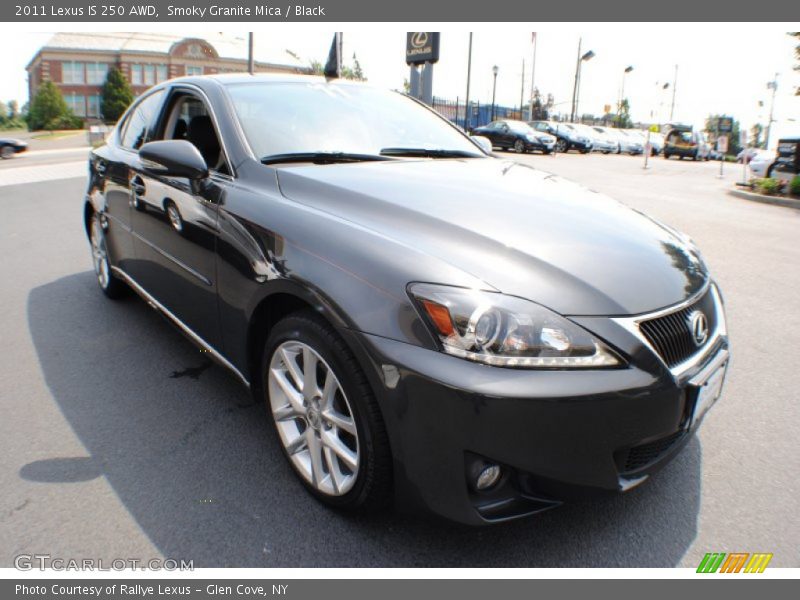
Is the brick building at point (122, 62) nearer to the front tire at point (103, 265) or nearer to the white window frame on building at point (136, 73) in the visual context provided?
the white window frame on building at point (136, 73)

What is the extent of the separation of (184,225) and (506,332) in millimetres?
1873

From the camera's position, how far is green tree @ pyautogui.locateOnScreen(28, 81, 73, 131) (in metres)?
68.9

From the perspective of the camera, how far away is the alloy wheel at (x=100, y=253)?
4.86m

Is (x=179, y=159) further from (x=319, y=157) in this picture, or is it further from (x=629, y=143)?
(x=629, y=143)

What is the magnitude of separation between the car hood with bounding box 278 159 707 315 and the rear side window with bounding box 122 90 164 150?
65.6 inches

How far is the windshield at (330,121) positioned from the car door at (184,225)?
21 cm

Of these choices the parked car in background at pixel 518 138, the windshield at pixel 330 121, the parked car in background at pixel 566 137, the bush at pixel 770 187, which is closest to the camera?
the windshield at pixel 330 121

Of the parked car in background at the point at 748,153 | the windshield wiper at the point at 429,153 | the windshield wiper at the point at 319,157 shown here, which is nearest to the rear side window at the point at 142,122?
the windshield wiper at the point at 319,157

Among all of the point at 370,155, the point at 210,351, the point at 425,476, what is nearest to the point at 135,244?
the point at 210,351

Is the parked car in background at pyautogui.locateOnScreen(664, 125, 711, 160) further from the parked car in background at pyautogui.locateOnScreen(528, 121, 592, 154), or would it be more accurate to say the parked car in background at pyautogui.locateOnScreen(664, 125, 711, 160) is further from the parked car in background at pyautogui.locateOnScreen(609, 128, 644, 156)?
the parked car in background at pyautogui.locateOnScreen(528, 121, 592, 154)

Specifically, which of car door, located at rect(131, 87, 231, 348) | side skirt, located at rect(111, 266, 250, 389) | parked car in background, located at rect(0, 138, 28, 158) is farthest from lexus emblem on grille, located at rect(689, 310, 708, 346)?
parked car in background, located at rect(0, 138, 28, 158)

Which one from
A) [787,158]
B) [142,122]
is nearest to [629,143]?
[787,158]

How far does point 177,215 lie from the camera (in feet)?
10.4
